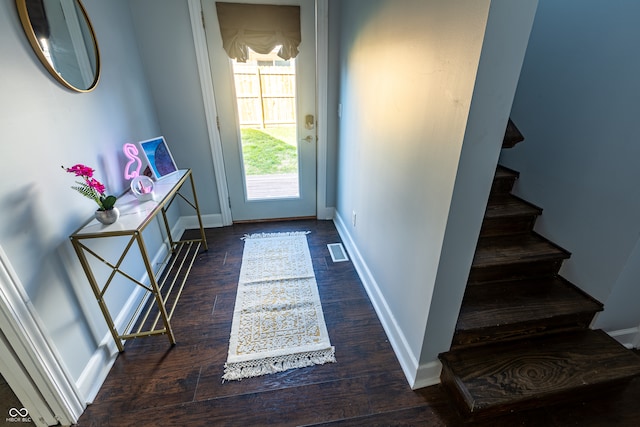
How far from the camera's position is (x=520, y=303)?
1502 millimetres

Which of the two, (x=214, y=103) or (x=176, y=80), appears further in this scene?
(x=214, y=103)

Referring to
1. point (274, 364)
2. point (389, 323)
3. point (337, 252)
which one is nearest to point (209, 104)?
point (337, 252)

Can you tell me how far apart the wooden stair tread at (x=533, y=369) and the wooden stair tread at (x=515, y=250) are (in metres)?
0.42

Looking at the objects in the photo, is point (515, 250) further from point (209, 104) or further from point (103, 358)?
point (209, 104)

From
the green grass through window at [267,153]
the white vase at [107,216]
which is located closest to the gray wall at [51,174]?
the white vase at [107,216]

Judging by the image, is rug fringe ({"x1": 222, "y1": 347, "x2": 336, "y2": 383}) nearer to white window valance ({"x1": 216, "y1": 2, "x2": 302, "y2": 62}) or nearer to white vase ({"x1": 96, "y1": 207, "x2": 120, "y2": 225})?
white vase ({"x1": 96, "y1": 207, "x2": 120, "y2": 225})

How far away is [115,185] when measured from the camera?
5.64 feet

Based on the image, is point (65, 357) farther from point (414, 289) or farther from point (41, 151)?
point (414, 289)

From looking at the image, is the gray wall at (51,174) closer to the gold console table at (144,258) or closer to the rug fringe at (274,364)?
the gold console table at (144,258)

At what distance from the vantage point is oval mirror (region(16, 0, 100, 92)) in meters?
1.17

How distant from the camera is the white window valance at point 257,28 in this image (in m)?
2.22

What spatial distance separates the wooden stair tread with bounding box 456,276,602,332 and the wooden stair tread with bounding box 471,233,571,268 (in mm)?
160

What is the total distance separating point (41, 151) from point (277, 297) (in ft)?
4.81

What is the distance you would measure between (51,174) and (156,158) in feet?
2.64
